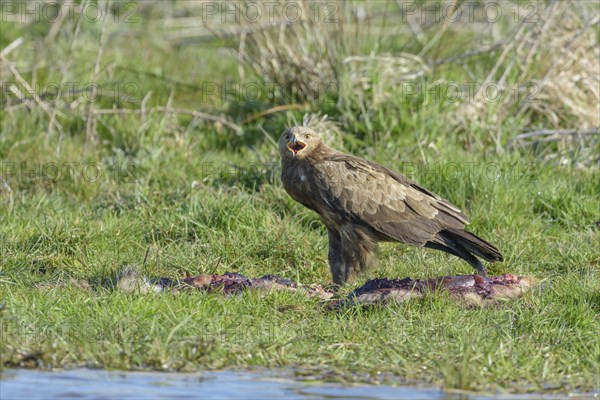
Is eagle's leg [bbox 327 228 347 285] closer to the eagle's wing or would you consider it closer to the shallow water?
the eagle's wing

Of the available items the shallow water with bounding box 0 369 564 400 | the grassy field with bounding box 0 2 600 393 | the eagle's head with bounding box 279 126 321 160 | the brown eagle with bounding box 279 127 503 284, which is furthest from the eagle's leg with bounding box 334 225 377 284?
the shallow water with bounding box 0 369 564 400

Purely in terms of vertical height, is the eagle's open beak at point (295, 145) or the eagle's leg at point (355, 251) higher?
the eagle's open beak at point (295, 145)

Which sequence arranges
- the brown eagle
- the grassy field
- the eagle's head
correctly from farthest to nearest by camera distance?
the eagle's head
the brown eagle
the grassy field

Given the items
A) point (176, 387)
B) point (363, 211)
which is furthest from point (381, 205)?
point (176, 387)

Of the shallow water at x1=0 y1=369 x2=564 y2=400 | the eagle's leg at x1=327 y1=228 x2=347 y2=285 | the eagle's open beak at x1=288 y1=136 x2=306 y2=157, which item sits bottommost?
the eagle's leg at x1=327 y1=228 x2=347 y2=285

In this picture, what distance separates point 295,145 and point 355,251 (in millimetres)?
837

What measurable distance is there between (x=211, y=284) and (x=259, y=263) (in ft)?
3.46

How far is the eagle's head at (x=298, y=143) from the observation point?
7.16 m

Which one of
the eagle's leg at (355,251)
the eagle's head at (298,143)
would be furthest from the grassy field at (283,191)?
the eagle's head at (298,143)

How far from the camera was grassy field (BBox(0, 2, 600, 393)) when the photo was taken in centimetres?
516

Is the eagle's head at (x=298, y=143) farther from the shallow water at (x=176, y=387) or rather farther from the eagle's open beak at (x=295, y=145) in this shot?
the shallow water at (x=176, y=387)

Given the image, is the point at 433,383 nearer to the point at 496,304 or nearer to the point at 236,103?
the point at 496,304

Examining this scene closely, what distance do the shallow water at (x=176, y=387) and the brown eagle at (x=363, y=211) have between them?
84.3 inches

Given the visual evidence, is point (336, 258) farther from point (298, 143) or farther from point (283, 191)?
point (283, 191)
